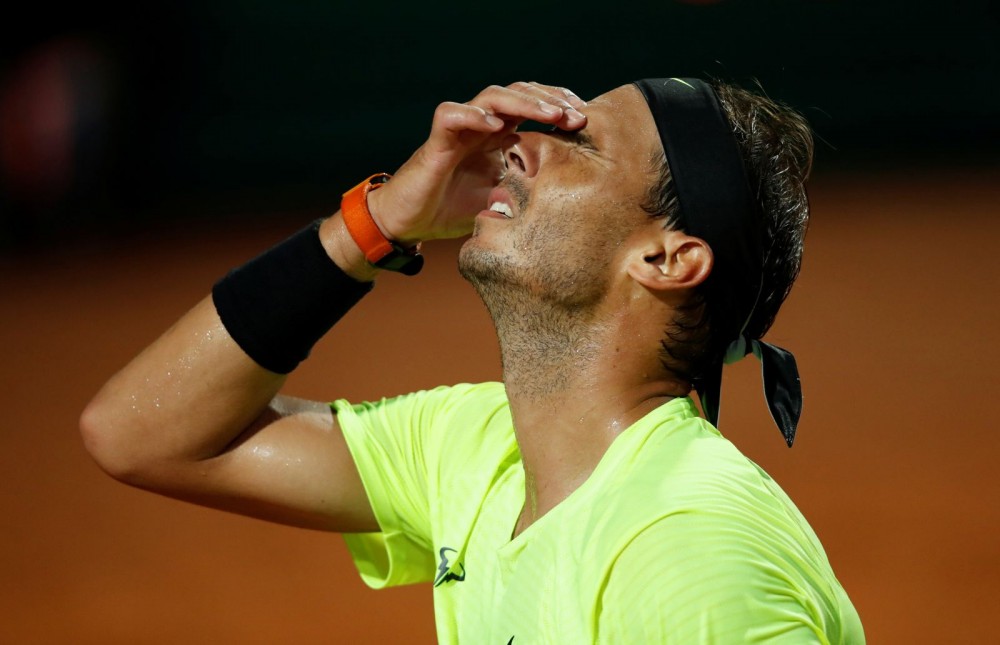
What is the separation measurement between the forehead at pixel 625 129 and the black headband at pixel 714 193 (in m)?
0.02

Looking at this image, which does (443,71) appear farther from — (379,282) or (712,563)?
(712,563)

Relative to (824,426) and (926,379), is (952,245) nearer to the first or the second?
(926,379)

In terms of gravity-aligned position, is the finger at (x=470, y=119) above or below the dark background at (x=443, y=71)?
above

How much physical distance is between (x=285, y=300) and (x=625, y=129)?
91 cm

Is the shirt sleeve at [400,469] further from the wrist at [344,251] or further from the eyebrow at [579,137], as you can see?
the eyebrow at [579,137]

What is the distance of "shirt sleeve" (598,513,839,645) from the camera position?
1.85 metres

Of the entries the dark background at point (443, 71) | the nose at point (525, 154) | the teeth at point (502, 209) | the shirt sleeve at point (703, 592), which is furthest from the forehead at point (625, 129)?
the dark background at point (443, 71)

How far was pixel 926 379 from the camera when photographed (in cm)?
595

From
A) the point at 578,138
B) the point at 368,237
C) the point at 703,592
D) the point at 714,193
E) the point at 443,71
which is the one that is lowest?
the point at 443,71

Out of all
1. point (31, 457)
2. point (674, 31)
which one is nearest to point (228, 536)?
point (31, 457)

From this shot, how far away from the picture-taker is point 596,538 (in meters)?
2.14

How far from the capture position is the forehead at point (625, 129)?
255cm

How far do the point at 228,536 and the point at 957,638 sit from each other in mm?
2888

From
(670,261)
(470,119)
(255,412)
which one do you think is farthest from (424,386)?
(670,261)
